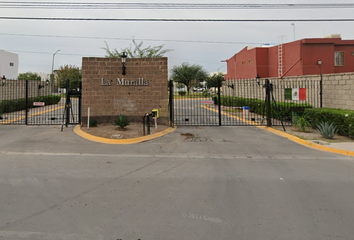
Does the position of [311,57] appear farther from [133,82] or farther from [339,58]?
Answer: [133,82]

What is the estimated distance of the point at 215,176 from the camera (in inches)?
216

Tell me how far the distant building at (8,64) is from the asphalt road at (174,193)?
52.5 metres

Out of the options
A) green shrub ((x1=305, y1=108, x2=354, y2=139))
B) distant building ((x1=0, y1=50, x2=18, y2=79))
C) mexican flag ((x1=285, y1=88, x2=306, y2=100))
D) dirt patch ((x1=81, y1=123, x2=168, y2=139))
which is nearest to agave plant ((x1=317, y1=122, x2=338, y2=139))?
green shrub ((x1=305, y1=108, x2=354, y2=139))

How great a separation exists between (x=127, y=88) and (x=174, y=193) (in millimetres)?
8460

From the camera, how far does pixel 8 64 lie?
2030 inches

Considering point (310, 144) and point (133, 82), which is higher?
point (133, 82)

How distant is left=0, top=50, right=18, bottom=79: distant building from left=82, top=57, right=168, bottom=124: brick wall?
159ft

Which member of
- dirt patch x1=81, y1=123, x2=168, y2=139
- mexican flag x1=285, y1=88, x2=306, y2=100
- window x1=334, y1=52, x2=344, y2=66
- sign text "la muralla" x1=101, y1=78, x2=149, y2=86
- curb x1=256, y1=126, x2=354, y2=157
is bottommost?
curb x1=256, y1=126, x2=354, y2=157

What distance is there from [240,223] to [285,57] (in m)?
24.7

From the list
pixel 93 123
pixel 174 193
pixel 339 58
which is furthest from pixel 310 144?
pixel 339 58

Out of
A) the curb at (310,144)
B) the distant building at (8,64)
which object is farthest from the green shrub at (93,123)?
the distant building at (8,64)

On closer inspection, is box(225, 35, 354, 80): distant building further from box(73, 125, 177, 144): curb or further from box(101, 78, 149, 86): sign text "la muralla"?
box(73, 125, 177, 144): curb

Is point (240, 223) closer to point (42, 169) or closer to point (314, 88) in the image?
point (42, 169)

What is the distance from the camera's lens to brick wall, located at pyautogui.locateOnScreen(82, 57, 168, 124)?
38.9ft
